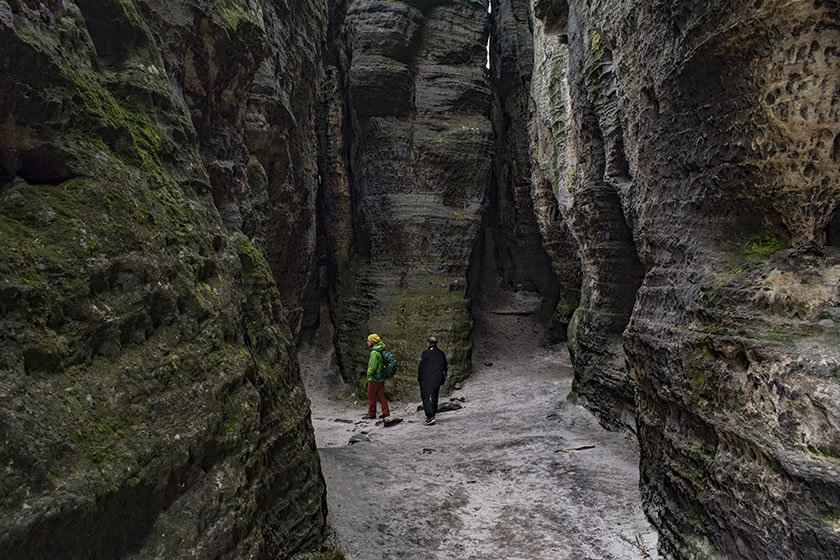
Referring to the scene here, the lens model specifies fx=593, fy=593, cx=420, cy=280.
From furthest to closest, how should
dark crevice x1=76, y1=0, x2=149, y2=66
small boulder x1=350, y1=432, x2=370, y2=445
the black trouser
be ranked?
the black trouser, small boulder x1=350, y1=432, x2=370, y2=445, dark crevice x1=76, y1=0, x2=149, y2=66

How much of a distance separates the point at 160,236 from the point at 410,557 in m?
4.01

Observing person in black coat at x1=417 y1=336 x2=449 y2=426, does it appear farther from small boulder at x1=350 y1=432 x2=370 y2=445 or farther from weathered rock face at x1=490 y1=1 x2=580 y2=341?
weathered rock face at x1=490 y1=1 x2=580 y2=341

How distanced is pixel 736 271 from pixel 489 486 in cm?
449

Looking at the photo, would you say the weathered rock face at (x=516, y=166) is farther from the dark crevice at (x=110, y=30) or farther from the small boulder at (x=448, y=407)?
the dark crevice at (x=110, y=30)

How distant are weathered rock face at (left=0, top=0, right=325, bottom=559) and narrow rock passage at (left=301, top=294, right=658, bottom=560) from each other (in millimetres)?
1196

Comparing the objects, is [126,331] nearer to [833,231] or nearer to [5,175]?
[5,175]

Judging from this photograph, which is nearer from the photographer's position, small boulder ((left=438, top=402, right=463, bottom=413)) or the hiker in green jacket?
the hiker in green jacket

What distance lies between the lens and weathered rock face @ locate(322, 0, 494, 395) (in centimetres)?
1877

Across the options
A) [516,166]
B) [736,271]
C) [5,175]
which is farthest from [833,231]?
[516,166]

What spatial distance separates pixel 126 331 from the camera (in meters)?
4.09

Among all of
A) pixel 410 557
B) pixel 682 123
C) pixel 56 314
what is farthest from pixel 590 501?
pixel 56 314

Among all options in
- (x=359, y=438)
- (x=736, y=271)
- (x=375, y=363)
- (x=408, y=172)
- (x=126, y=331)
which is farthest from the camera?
(x=408, y=172)

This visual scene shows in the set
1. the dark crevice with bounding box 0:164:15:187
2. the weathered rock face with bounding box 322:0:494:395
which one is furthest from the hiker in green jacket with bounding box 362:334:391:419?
the dark crevice with bounding box 0:164:15:187

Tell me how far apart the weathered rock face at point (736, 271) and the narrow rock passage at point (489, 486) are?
85cm
